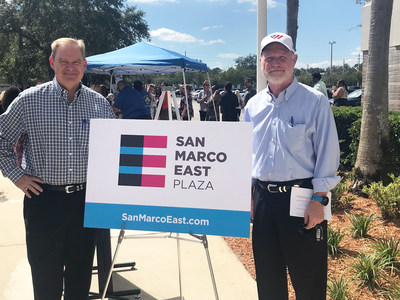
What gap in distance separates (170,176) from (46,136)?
84 cm

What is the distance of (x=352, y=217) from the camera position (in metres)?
4.07

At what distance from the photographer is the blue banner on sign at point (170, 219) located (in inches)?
82.7

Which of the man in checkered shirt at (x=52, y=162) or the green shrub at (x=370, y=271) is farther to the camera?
the green shrub at (x=370, y=271)

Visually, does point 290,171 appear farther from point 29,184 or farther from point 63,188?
point 29,184

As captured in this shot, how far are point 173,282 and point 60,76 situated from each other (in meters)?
2.23

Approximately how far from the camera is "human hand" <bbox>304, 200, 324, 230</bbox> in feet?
6.66

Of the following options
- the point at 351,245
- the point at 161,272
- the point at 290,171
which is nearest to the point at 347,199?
the point at 351,245

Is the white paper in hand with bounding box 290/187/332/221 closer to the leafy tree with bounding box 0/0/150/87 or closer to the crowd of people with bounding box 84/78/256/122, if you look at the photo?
the crowd of people with bounding box 84/78/256/122

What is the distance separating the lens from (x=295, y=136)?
2.07 m

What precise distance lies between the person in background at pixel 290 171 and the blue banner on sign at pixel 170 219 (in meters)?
0.22

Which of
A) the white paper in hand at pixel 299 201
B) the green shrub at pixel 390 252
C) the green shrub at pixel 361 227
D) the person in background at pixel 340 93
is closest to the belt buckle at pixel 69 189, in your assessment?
the white paper in hand at pixel 299 201

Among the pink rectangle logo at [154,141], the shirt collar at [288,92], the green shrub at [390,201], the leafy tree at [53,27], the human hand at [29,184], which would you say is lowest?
the green shrub at [390,201]

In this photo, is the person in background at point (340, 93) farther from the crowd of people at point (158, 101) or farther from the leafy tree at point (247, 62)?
the leafy tree at point (247, 62)

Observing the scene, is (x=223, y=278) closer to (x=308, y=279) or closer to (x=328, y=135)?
(x=308, y=279)
